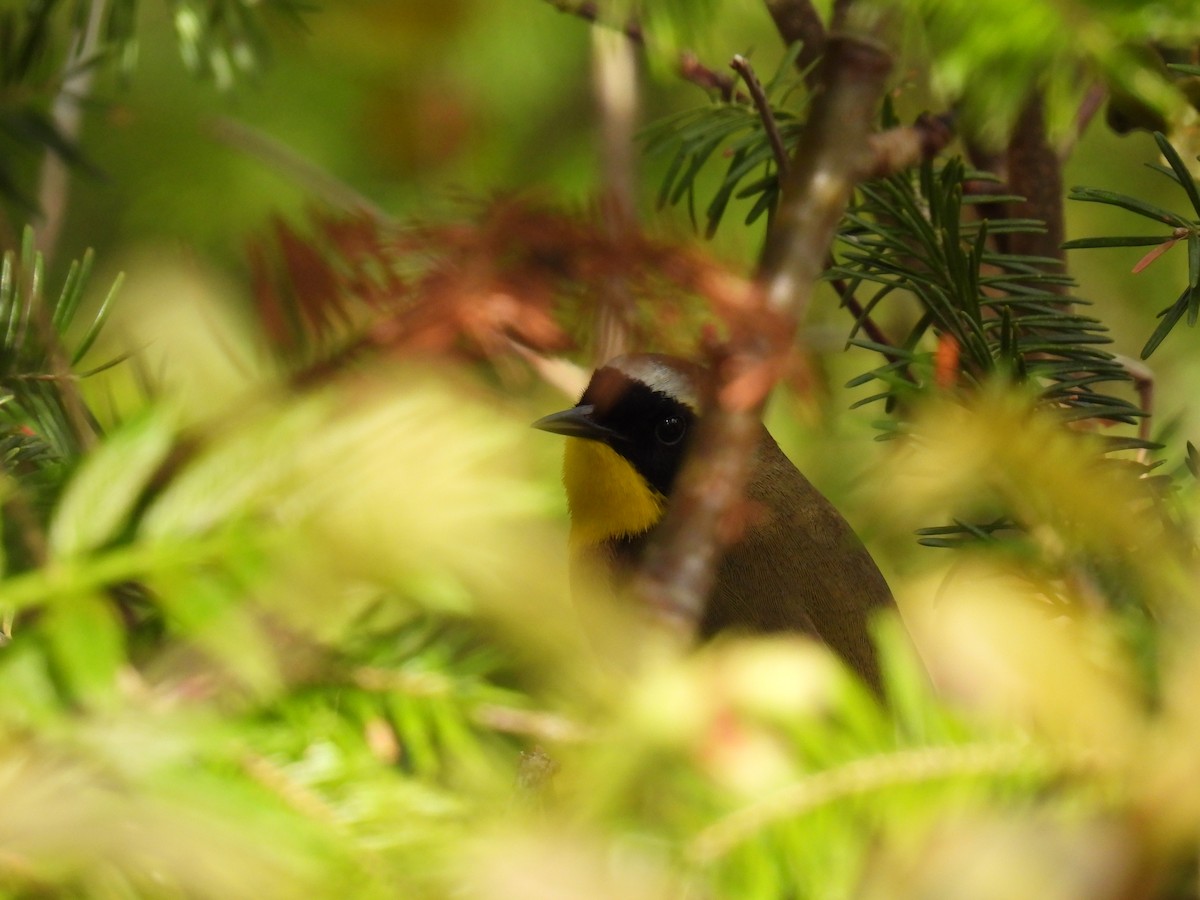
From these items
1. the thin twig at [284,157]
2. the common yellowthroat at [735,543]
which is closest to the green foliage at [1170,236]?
the thin twig at [284,157]

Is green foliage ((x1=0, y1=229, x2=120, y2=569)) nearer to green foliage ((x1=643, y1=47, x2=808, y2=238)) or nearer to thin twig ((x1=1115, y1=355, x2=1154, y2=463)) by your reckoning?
green foliage ((x1=643, y1=47, x2=808, y2=238))

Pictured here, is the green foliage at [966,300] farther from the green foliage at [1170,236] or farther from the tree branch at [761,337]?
the tree branch at [761,337]

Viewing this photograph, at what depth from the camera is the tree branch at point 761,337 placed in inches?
25.5

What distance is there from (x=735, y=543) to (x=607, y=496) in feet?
1.40

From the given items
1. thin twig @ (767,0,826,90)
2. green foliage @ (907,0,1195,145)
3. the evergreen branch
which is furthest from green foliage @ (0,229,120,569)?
thin twig @ (767,0,826,90)

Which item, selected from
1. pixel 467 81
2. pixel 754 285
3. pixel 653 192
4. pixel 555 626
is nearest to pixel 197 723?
pixel 555 626

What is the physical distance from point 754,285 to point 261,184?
10.9ft

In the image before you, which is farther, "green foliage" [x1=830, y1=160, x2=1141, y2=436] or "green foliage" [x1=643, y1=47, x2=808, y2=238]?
"green foliage" [x1=643, y1=47, x2=808, y2=238]

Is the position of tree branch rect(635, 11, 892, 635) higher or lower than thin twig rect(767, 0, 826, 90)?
lower

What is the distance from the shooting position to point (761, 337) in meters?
0.74

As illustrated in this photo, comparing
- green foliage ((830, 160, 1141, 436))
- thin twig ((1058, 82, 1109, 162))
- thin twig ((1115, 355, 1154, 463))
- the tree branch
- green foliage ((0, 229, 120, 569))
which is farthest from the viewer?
thin twig ((1058, 82, 1109, 162))

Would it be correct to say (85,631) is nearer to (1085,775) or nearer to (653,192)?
(1085,775)

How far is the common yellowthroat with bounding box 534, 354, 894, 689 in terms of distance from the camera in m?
2.36

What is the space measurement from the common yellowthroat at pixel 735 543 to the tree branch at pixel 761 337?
1.34 m
